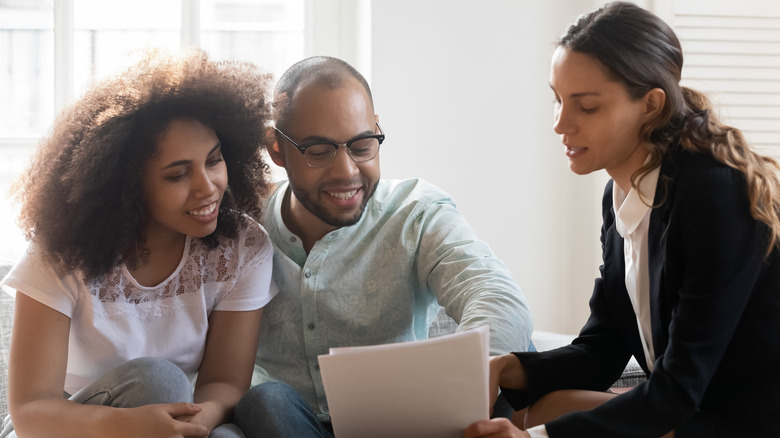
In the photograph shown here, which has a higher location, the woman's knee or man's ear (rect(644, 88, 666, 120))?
man's ear (rect(644, 88, 666, 120))

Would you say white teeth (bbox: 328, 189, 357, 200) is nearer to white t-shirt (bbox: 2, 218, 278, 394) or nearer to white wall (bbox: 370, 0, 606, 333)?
white t-shirt (bbox: 2, 218, 278, 394)

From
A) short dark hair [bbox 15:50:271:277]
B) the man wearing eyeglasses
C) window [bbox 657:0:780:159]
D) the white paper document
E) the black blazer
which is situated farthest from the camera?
window [bbox 657:0:780:159]

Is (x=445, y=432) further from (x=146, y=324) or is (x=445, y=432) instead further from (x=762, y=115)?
(x=762, y=115)

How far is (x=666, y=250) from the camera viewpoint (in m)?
1.40

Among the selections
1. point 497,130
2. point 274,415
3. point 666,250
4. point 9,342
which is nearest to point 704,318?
point 666,250

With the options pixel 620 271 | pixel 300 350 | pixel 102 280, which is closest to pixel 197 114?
pixel 102 280

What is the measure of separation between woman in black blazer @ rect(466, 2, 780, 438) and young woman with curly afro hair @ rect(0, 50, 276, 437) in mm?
546

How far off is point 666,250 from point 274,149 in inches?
34.4

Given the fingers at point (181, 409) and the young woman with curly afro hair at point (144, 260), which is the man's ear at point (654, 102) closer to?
the young woman with curly afro hair at point (144, 260)

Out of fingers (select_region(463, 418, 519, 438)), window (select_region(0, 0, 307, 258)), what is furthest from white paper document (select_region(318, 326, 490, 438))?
window (select_region(0, 0, 307, 258))

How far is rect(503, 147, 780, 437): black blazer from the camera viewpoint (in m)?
1.33

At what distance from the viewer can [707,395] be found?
1.44m

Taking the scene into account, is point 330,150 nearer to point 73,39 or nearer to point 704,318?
point 704,318

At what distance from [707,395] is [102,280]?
1102 millimetres
